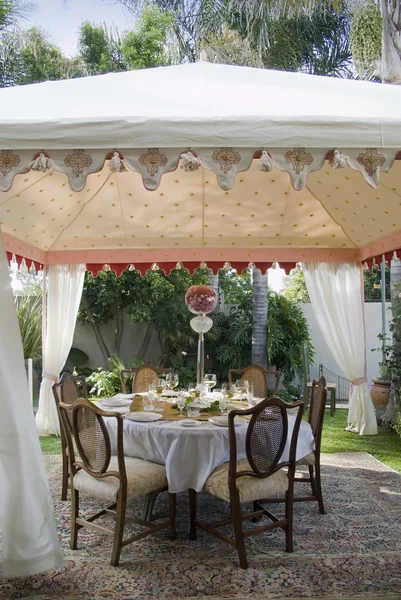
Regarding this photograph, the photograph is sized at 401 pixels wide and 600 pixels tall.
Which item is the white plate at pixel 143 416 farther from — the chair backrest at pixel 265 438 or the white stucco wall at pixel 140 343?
the white stucco wall at pixel 140 343

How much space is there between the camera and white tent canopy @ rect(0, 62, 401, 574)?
3043mm

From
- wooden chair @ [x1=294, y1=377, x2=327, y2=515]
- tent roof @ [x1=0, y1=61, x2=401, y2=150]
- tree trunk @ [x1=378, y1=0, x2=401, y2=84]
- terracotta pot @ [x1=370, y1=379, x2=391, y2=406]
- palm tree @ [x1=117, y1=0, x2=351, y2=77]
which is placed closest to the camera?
tent roof @ [x1=0, y1=61, x2=401, y2=150]

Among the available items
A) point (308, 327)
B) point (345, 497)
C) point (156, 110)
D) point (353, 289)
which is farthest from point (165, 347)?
point (156, 110)

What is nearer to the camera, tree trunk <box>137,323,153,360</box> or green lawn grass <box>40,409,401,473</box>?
green lawn grass <box>40,409,401,473</box>

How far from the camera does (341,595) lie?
10.7ft

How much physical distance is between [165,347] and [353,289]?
5.02 metres

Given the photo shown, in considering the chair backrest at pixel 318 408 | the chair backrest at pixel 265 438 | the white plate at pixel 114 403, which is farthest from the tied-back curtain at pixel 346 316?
the chair backrest at pixel 265 438

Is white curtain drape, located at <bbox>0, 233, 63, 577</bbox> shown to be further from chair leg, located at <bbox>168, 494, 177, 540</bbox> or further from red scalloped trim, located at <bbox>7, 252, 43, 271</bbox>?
red scalloped trim, located at <bbox>7, 252, 43, 271</bbox>

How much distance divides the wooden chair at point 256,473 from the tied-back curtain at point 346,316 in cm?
423

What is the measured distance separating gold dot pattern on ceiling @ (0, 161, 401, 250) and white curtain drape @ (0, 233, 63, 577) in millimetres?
2275

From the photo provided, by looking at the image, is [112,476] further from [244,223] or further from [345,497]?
[244,223]

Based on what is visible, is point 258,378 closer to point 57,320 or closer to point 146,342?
point 57,320

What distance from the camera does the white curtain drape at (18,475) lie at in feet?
10.2

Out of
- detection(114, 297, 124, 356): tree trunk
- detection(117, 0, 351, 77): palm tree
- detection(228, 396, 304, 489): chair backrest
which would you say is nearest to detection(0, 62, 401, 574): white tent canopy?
detection(228, 396, 304, 489): chair backrest
